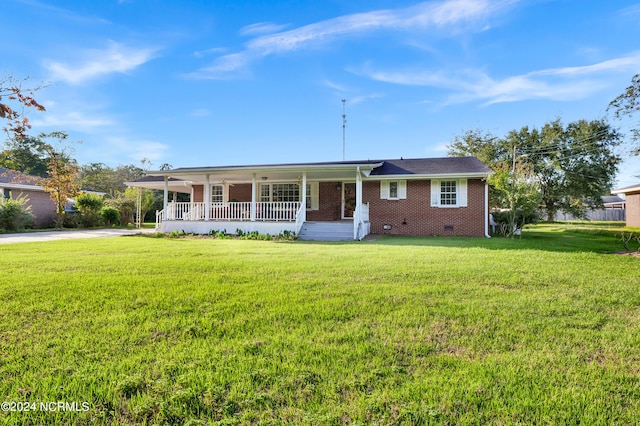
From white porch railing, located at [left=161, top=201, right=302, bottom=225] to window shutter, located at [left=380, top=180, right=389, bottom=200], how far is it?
3.96 metres

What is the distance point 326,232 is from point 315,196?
4.17 m

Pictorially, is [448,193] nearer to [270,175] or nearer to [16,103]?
[270,175]

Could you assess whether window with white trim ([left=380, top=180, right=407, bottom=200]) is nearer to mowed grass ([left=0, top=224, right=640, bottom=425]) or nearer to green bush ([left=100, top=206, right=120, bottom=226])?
mowed grass ([left=0, top=224, right=640, bottom=425])

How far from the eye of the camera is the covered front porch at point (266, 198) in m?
14.3

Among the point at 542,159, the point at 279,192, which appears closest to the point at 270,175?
the point at 279,192

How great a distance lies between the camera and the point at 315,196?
707 inches

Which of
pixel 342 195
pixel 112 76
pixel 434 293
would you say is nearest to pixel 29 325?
pixel 434 293

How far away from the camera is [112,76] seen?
13227 millimetres

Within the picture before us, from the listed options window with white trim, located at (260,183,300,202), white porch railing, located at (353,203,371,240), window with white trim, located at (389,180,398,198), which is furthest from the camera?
window with white trim, located at (260,183,300,202)

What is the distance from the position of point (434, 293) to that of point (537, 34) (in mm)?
11892

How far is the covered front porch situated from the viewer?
14.3m

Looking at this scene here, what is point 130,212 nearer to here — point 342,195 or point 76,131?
point 76,131

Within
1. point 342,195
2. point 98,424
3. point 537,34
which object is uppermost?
point 537,34

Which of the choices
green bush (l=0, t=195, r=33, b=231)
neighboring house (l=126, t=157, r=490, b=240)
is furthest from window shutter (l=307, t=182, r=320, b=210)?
green bush (l=0, t=195, r=33, b=231)
